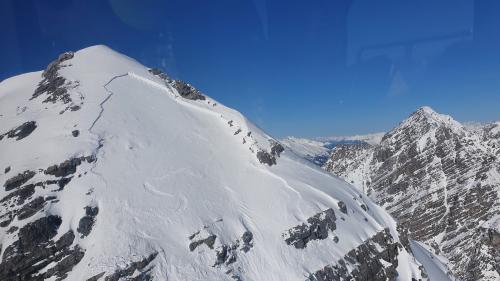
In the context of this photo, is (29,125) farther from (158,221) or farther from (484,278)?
(484,278)

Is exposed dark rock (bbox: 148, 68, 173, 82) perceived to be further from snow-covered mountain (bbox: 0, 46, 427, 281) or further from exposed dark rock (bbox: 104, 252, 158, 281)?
exposed dark rock (bbox: 104, 252, 158, 281)

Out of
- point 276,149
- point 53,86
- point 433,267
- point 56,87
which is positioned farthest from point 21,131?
point 433,267

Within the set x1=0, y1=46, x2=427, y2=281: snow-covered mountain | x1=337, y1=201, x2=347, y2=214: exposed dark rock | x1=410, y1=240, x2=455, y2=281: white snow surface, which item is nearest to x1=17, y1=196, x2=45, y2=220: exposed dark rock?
x1=0, y1=46, x2=427, y2=281: snow-covered mountain

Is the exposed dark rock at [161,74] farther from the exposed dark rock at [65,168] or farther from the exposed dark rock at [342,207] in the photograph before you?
the exposed dark rock at [342,207]

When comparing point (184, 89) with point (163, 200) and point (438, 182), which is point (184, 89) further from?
point (438, 182)

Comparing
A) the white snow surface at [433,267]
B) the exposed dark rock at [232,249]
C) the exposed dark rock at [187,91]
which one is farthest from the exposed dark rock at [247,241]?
the exposed dark rock at [187,91]
